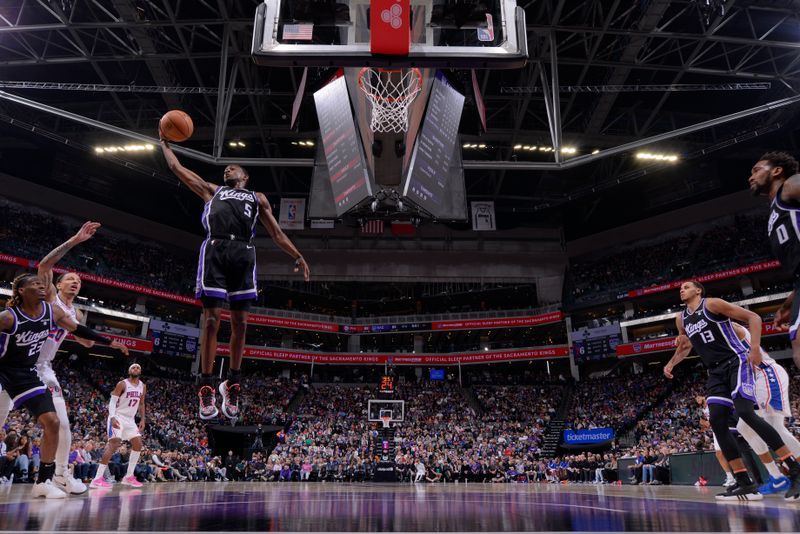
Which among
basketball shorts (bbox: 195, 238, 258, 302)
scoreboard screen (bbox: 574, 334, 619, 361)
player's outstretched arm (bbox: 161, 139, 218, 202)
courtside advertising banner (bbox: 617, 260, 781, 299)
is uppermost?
courtside advertising banner (bbox: 617, 260, 781, 299)

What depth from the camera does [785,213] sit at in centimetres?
369

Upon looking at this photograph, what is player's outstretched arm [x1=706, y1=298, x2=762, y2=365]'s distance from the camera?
14.2 ft

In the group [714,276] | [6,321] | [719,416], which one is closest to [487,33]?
[719,416]

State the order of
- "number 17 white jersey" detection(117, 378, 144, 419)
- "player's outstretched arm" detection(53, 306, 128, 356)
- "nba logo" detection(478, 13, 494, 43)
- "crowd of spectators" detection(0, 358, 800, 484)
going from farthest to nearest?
"crowd of spectators" detection(0, 358, 800, 484) < "number 17 white jersey" detection(117, 378, 144, 419) < "nba logo" detection(478, 13, 494, 43) < "player's outstretched arm" detection(53, 306, 128, 356)

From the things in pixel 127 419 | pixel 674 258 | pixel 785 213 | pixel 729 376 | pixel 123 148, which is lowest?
pixel 127 419

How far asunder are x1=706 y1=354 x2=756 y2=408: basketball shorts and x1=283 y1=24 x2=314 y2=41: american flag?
5505 mm

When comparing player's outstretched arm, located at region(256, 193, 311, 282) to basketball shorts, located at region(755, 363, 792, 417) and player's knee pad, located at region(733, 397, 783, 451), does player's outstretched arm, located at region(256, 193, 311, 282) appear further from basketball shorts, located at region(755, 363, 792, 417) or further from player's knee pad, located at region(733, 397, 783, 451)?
basketball shorts, located at region(755, 363, 792, 417)

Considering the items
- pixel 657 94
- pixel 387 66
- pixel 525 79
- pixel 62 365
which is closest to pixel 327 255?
pixel 62 365

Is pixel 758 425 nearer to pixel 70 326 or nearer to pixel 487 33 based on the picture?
pixel 487 33

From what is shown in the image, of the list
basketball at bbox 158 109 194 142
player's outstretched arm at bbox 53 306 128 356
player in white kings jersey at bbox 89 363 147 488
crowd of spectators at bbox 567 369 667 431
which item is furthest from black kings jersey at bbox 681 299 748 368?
crowd of spectators at bbox 567 369 667 431

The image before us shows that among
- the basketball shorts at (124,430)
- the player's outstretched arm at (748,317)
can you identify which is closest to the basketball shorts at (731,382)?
the player's outstretched arm at (748,317)

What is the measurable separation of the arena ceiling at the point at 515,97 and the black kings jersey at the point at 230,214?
9.29 m

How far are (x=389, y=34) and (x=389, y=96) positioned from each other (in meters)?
5.48

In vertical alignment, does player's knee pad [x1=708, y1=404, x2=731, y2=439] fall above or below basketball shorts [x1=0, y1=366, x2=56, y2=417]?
below
